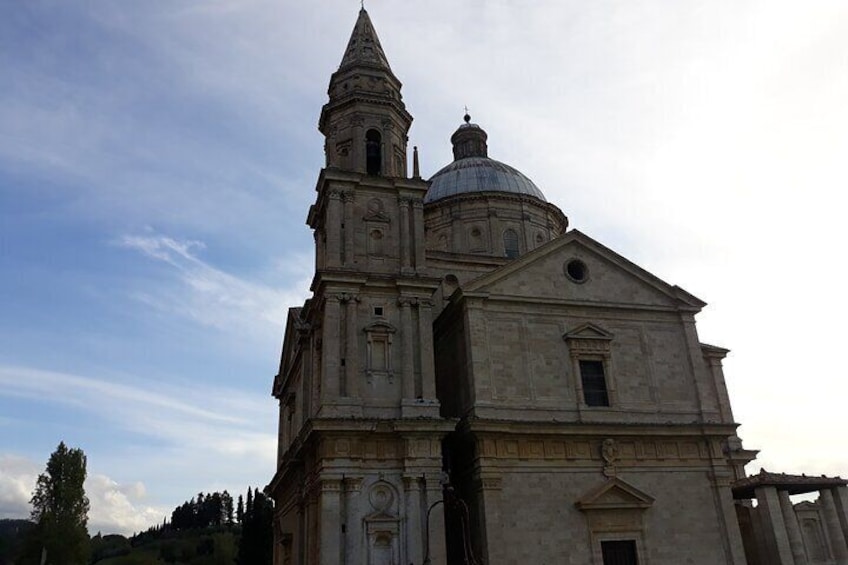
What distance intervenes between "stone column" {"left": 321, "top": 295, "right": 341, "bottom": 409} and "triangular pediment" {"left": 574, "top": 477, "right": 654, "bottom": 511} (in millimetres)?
7971

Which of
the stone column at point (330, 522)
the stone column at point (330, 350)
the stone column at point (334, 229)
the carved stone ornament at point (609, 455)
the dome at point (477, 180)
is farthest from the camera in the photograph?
the dome at point (477, 180)

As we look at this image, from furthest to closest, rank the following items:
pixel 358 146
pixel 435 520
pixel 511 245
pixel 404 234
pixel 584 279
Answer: pixel 511 245
pixel 358 146
pixel 584 279
pixel 404 234
pixel 435 520

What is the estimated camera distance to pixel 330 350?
20625mm

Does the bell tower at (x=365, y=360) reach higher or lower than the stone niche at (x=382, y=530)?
higher

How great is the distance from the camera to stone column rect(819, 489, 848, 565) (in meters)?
22.1

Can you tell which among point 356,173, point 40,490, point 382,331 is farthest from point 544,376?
point 40,490

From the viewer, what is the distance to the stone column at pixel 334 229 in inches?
876

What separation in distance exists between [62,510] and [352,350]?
131 ft

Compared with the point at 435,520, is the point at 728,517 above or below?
below

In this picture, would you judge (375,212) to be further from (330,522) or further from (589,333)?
(330,522)

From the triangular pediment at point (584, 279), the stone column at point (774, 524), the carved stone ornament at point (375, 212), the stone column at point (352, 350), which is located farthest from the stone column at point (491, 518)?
the carved stone ornament at point (375, 212)

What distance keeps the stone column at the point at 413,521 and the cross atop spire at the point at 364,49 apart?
15813 mm

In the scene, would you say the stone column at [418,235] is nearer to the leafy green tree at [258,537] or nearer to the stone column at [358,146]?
the stone column at [358,146]

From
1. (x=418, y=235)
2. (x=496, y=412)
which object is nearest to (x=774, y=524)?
(x=496, y=412)
